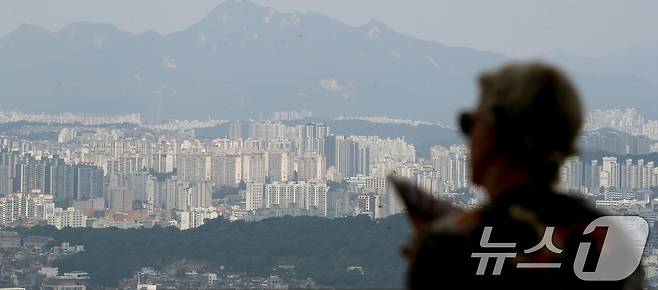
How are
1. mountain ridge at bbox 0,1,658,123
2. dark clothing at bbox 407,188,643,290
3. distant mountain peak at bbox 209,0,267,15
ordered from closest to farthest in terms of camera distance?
dark clothing at bbox 407,188,643,290
mountain ridge at bbox 0,1,658,123
distant mountain peak at bbox 209,0,267,15

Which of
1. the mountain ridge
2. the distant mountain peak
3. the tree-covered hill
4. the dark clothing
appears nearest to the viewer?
the dark clothing

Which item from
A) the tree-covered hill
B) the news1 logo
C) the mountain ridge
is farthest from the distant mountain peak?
the news1 logo

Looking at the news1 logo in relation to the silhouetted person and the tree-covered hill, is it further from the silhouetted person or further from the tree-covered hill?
the tree-covered hill

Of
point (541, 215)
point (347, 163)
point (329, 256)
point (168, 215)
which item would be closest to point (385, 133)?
point (347, 163)

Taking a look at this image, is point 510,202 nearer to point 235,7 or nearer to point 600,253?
point 600,253

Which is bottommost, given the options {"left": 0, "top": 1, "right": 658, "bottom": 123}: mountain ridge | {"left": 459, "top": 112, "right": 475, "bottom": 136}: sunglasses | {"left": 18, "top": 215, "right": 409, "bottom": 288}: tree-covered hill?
{"left": 18, "top": 215, "right": 409, "bottom": 288}: tree-covered hill

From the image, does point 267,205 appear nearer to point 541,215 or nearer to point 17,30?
point 541,215

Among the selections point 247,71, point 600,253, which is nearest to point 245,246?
point 600,253
